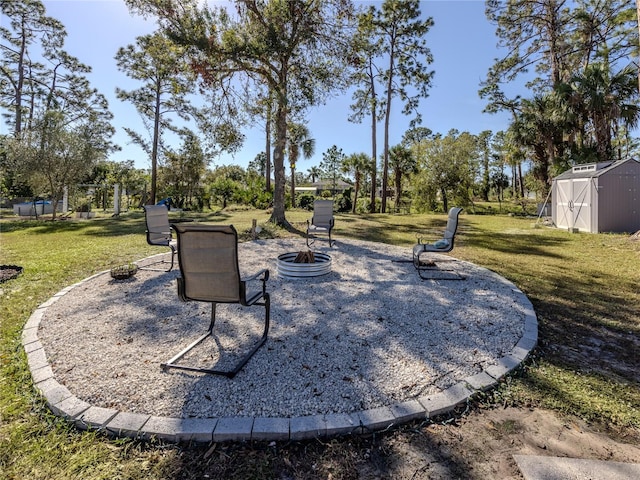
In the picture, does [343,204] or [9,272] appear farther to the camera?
[343,204]

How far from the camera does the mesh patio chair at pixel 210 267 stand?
287 cm

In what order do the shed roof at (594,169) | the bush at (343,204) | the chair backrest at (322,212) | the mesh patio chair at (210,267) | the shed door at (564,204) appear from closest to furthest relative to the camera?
the mesh patio chair at (210,267), the chair backrest at (322,212), the shed roof at (594,169), the shed door at (564,204), the bush at (343,204)

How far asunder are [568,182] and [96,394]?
16714mm

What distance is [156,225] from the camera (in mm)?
6672

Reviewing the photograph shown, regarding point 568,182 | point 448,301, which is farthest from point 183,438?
point 568,182

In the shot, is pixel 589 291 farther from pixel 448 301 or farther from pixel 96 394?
pixel 96 394

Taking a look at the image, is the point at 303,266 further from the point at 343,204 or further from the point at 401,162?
the point at 401,162

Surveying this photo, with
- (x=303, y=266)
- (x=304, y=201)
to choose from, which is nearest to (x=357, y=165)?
(x=304, y=201)

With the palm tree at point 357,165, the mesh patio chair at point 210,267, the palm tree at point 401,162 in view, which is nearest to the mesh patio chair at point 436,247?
the mesh patio chair at point 210,267

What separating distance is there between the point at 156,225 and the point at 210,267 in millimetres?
4452

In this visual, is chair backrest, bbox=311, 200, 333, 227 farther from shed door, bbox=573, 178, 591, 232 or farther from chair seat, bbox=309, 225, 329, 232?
shed door, bbox=573, 178, 591, 232

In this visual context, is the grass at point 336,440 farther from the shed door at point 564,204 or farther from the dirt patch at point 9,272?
the shed door at point 564,204

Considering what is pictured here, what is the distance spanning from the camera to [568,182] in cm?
1352

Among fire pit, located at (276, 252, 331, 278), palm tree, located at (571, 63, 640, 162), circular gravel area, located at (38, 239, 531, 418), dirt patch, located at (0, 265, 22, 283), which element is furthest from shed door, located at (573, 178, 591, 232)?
dirt patch, located at (0, 265, 22, 283)
